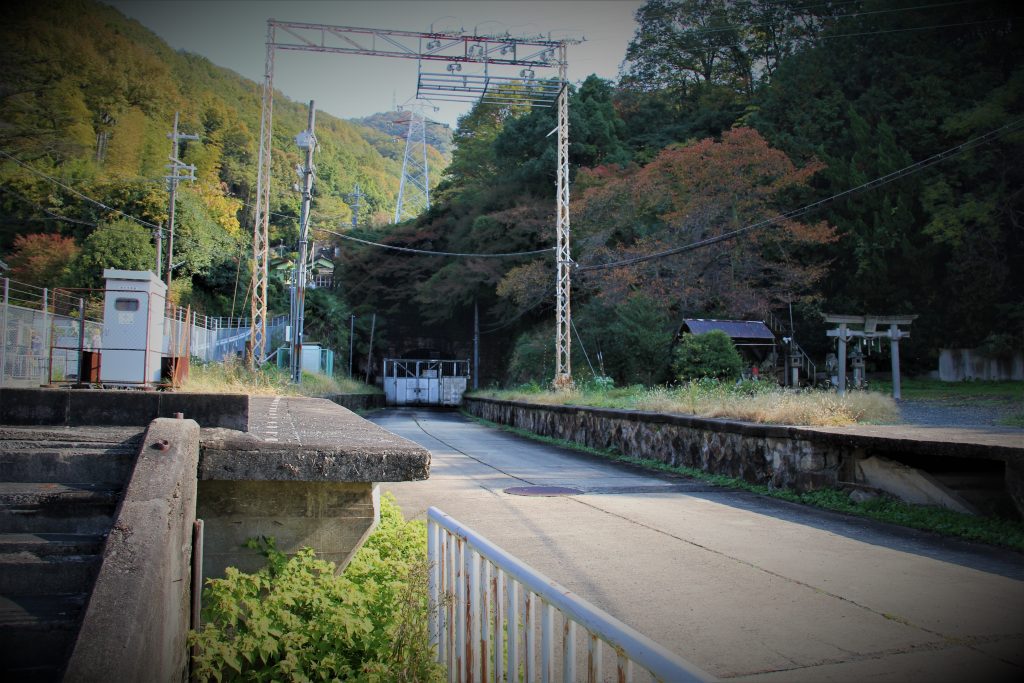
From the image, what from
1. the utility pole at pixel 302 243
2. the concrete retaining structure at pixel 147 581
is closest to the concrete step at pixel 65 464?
the concrete retaining structure at pixel 147 581

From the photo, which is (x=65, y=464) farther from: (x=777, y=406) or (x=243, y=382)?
(x=243, y=382)

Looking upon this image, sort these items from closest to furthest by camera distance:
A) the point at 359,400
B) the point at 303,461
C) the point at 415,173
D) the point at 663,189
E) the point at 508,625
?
the point at 508,625 < the point at 303,461 < the point at 663,189 < the point at 359,400 < the point at 415,173

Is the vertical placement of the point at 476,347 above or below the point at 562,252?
below

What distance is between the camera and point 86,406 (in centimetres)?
535

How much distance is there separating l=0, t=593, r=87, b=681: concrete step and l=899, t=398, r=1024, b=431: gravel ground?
46.8 ft

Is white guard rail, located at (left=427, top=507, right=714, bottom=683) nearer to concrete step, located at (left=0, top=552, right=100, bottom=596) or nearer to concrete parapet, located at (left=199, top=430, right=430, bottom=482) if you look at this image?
concrete parapet, located at (left=199, top=430, right=430, bottom=482)

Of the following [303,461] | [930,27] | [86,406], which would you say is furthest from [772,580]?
[930,27]

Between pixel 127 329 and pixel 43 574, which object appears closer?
pixel 43 574

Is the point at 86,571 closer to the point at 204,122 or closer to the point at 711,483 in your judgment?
the point at 711,483

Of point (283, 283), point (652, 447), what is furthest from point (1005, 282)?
point (283, 283)

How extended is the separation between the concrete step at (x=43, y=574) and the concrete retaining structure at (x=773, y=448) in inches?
259

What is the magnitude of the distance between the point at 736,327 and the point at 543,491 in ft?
53.5

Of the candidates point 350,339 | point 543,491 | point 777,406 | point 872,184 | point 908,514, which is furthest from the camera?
point 350,339

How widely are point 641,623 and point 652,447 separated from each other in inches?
342
